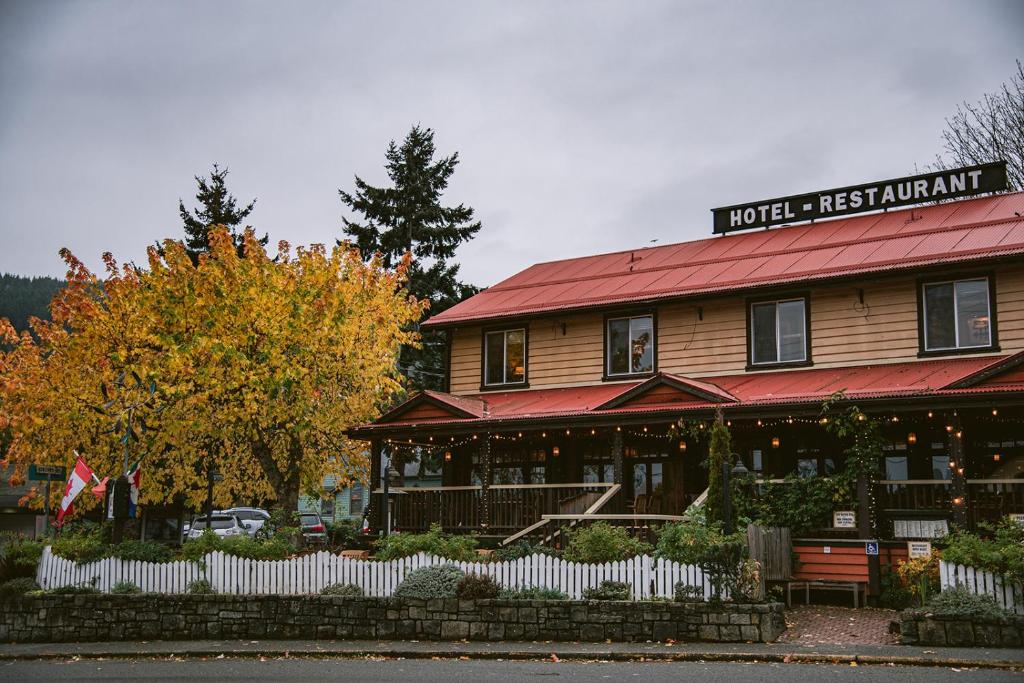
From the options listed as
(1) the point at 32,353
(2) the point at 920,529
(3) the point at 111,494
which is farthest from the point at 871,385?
(1) the point at 32,353

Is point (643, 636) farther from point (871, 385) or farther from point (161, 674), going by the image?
point (871, 385)

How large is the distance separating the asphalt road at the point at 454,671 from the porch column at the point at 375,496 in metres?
8.67

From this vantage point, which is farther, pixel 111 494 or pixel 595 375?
pixel 595 375

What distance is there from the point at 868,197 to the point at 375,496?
14305 millimetres

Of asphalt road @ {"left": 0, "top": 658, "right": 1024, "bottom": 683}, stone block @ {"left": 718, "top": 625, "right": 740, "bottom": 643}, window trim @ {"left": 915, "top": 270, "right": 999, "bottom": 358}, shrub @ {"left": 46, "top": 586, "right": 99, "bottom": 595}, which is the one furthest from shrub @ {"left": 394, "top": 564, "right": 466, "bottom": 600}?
window trim @ {"left": 915, "top": 270, "right": 999, "bottom": 358}

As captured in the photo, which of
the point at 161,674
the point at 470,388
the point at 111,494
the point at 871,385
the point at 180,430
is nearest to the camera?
the point at 161,674


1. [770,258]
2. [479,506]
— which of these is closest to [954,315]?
[770,258]

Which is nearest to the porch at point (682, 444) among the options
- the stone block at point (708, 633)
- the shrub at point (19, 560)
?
the stone block at point (708, 633)

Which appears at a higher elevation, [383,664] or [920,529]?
[920,529]

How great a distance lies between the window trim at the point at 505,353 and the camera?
25.4 meters

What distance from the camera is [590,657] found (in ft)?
44.9

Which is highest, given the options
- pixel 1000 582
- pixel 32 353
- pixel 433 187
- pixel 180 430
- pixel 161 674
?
pixel 433 187

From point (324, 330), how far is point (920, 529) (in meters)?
13.8

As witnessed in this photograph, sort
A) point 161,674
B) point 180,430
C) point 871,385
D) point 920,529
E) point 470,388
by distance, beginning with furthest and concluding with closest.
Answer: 1. point 470,388
2. point 180,430
3. point 871,385
4. point 920,529
5. point 161,674
